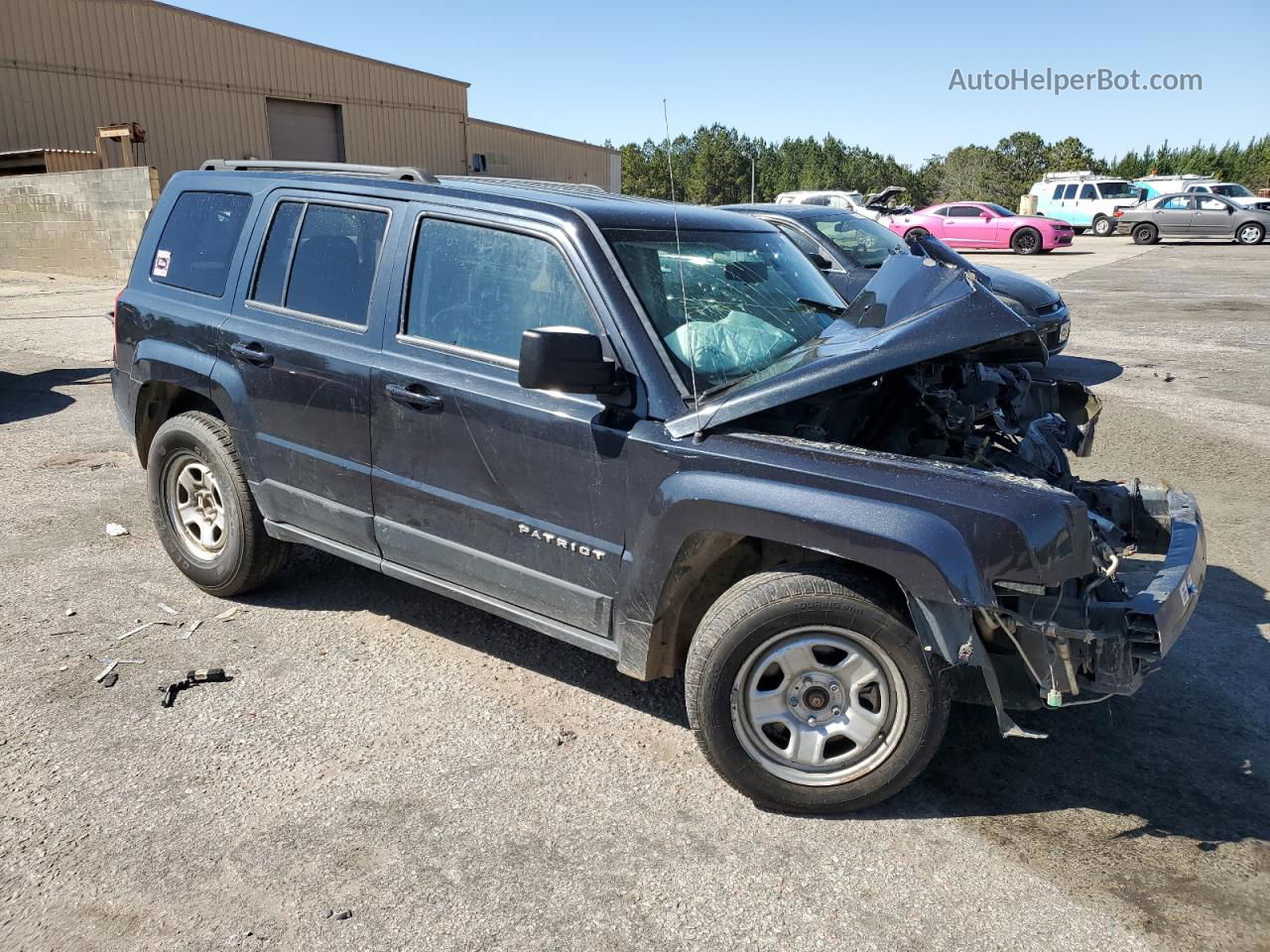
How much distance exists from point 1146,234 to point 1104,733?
34.0m

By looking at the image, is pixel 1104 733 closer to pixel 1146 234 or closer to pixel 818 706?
pixel 818 706

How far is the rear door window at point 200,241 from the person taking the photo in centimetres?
438

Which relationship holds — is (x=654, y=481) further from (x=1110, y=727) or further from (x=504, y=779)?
(x=1110, y=727)

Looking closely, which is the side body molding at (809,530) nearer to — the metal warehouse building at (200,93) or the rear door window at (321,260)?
the rear door window at (321,260)

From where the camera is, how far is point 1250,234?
3100cm

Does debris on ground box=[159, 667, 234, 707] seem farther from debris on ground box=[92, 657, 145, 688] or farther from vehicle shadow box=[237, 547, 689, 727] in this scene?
vehicle shadow box=[237, 547, 689, 727]

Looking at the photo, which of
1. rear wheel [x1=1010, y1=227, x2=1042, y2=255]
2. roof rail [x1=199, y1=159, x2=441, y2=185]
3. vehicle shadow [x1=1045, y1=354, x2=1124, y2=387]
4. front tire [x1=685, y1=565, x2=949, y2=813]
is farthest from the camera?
rear wheel [x1=1010, y1=227, x2=1042, y2=255]

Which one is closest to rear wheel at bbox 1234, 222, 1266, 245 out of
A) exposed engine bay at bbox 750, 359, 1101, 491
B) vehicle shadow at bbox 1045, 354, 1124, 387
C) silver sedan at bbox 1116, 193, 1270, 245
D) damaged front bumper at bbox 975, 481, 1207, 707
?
silver sedan at bbox 1116, 193, 1270, 245

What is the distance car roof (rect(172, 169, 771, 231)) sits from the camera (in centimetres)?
360

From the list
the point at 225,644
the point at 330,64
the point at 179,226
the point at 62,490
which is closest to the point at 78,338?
the point at 62,490

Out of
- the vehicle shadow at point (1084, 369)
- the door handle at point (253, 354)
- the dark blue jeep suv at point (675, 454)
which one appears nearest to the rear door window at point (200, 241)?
the dark blue jeep suv at point (675, 454)

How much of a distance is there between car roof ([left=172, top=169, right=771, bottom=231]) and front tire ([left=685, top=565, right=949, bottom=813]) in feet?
4.89

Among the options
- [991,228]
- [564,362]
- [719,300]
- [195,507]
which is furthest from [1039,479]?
[991,228]

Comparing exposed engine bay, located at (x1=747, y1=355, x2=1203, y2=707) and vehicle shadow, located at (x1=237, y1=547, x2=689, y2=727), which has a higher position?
exposed engine bay, located at (x1=747, y1=355, x2=1203, y2=707)
